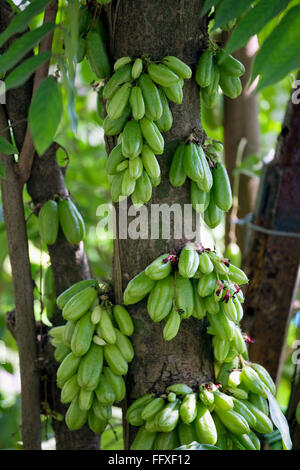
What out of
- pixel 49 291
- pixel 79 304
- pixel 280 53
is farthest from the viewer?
pixel 49 291

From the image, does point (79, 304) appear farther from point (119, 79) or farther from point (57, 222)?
point (119, 79)

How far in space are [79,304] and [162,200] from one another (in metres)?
0.25

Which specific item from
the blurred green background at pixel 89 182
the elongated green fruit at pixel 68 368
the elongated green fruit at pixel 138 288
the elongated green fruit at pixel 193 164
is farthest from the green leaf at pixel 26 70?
the blurred green background at pixel 89 182

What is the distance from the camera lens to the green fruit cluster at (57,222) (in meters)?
1.06

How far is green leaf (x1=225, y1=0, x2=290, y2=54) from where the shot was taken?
23.2 inches

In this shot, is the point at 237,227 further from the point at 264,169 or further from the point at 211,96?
the point at 211,96

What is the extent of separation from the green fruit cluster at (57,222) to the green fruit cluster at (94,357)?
0.17 metres

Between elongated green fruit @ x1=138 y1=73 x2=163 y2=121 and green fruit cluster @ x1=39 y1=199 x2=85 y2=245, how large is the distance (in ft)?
1.09

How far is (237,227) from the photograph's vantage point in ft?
6.37

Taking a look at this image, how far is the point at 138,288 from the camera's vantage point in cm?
90

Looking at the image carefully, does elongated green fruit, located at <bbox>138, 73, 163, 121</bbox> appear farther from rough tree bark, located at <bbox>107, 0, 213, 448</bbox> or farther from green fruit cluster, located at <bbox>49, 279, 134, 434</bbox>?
green fruit cluster, located at <bbox>49, 279, 134, 434</bbox>

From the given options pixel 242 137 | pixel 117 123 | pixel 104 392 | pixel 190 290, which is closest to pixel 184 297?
pixel 190 290

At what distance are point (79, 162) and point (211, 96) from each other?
189 centimetres

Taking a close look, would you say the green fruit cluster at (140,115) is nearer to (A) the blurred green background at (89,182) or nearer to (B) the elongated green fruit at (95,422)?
(B) the elongated green fruit at (95,422)
